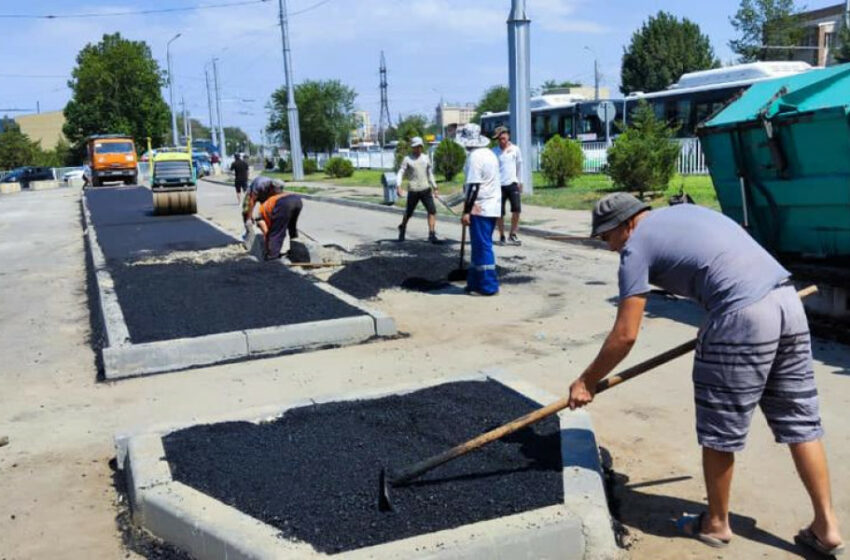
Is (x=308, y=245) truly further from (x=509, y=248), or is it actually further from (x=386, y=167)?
(x=386, y=167)

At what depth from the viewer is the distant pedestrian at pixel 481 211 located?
8102 mm

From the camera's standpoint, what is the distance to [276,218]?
10203 millimetres

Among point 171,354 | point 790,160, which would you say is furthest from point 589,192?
point 171,354

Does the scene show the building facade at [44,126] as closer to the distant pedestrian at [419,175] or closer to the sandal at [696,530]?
the distant pedestrian at [419,175]

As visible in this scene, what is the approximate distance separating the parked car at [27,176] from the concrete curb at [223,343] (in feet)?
159

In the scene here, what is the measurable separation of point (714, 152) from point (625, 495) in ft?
14.5

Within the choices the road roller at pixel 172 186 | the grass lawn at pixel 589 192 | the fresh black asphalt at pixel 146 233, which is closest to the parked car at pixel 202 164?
the fresh black asphalt at pixel 146 233

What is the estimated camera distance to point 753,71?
25047 mm

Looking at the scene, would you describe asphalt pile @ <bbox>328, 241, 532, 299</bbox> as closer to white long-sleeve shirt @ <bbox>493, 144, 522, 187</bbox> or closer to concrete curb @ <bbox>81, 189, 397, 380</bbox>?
white long-sleeve shirt @ <bbox>493, 144, 522, 187</bbox>

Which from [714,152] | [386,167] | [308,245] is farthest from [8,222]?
[386,167]

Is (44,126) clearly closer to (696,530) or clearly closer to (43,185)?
(43,185)

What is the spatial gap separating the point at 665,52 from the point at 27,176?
44779 millimetres

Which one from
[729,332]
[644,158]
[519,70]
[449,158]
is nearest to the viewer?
[729,332]

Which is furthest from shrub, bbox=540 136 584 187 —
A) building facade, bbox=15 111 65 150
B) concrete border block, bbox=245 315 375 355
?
building facade, bbox=15 111 65 150
